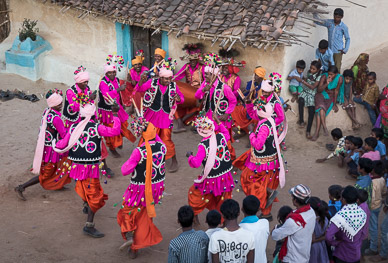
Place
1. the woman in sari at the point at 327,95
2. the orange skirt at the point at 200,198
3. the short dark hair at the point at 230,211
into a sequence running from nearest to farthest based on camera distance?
the short dark hair at the point at 230,211 < the orange skirt at the point at 200,198 < the woman in sari at the point at 327,95

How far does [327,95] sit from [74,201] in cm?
534

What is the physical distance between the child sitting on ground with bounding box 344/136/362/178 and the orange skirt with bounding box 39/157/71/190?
454 cm

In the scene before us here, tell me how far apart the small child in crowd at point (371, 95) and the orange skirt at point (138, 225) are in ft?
18.4

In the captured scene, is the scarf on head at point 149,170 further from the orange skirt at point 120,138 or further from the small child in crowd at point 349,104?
the small child in crowd at point 349,104

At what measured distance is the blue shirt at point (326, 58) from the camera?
1109cm

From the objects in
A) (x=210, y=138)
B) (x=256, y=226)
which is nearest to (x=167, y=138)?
(x=210, y=138)

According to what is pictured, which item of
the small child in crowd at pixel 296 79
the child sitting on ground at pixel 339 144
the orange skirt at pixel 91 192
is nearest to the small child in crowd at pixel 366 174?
the child sitting on ground at pixel 339 144

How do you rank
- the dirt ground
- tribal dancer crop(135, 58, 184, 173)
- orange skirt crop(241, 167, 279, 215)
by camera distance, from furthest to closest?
tribal dancer crop(135, 58, 184, 173) → orange skirt crop(241, 167, 279, 215) → the dirt ground

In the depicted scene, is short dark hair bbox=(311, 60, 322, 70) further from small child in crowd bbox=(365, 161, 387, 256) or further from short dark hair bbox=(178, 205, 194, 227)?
short dark hair bbox=(178, 205, 194, 227)

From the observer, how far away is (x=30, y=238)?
24.6 feet

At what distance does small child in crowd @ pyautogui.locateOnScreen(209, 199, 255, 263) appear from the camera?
516 centimetres

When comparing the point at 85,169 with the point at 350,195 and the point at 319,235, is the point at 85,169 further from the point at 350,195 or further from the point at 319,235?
the point at 350,195

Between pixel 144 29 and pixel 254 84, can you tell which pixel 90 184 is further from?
pixel 144 29

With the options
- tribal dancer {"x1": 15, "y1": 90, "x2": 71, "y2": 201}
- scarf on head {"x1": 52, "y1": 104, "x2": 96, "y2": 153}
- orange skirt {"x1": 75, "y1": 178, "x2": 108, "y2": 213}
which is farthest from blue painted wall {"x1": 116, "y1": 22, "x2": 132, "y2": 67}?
orange skirt {"x1": 75, "y1": 178, "x2": 108, "y2": 213}
